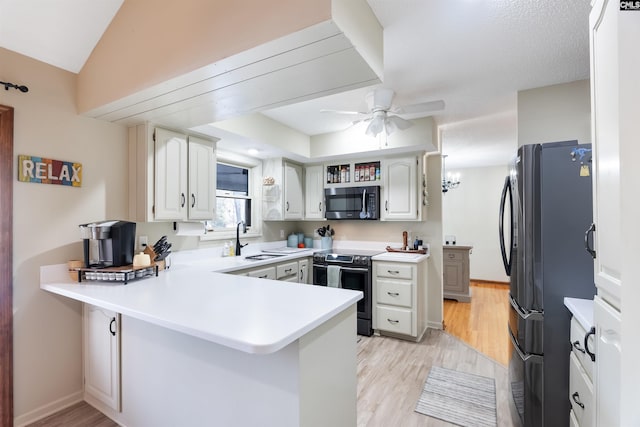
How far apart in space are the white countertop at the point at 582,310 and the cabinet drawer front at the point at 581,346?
0.14 ft

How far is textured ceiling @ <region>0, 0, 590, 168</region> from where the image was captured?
5.45ft

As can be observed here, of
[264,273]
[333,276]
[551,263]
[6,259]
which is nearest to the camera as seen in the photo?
[551,263]

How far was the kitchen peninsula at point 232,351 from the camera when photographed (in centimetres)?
117

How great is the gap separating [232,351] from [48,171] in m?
1.82

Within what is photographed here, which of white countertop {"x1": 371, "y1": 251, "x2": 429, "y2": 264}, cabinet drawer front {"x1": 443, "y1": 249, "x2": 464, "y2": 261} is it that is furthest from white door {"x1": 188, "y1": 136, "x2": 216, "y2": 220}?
cabinet drawer front {"x1": 443, "y1": 249, "x2": 464, "y2": 261}

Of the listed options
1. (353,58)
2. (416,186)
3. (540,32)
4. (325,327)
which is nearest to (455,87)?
(540,32)

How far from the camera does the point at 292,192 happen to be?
407cm

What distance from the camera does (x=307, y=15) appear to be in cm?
120

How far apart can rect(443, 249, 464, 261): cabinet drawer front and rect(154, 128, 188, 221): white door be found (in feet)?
14.0

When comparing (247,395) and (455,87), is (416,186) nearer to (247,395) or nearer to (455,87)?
(455,87)

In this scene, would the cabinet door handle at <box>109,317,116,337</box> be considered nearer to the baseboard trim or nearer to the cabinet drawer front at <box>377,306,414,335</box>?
the baseboard trim

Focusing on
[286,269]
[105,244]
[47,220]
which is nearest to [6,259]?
[47,220]

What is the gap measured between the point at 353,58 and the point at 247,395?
5.39 ft

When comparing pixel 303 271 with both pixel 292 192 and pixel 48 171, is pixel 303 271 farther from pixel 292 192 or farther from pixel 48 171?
pixel 48 171
